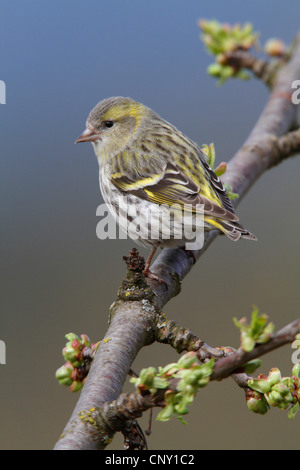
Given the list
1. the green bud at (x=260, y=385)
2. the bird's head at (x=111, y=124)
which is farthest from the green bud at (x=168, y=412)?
the bird's head at (x=111, y=124)

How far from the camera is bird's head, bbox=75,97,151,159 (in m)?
3.43

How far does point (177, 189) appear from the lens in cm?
289

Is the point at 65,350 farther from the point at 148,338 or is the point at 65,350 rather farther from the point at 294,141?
the point at 294,141

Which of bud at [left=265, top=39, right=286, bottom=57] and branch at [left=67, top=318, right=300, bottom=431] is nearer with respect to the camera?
branch at [left=67, top=318, right=300, bottom=431]

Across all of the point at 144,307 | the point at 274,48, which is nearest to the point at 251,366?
the point at 144,307

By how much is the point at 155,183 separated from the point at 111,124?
0.74 m

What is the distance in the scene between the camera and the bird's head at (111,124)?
135 inches

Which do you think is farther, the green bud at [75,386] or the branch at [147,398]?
the green bud at [75,386]

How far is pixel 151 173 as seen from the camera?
3.03 m

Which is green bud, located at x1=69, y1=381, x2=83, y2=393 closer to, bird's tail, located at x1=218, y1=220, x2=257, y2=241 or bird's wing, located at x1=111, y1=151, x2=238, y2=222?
bird's tail, located at x1=218, y1=220, x2=257, y2=241

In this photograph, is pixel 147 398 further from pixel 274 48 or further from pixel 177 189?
pixel 274 48

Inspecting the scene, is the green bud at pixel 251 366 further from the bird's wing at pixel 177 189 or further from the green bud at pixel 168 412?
the bird's wing at pixel 177 189

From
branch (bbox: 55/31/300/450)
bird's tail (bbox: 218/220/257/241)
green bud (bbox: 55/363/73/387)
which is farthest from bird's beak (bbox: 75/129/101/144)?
green bud (bbox: 55/363/73/387)
